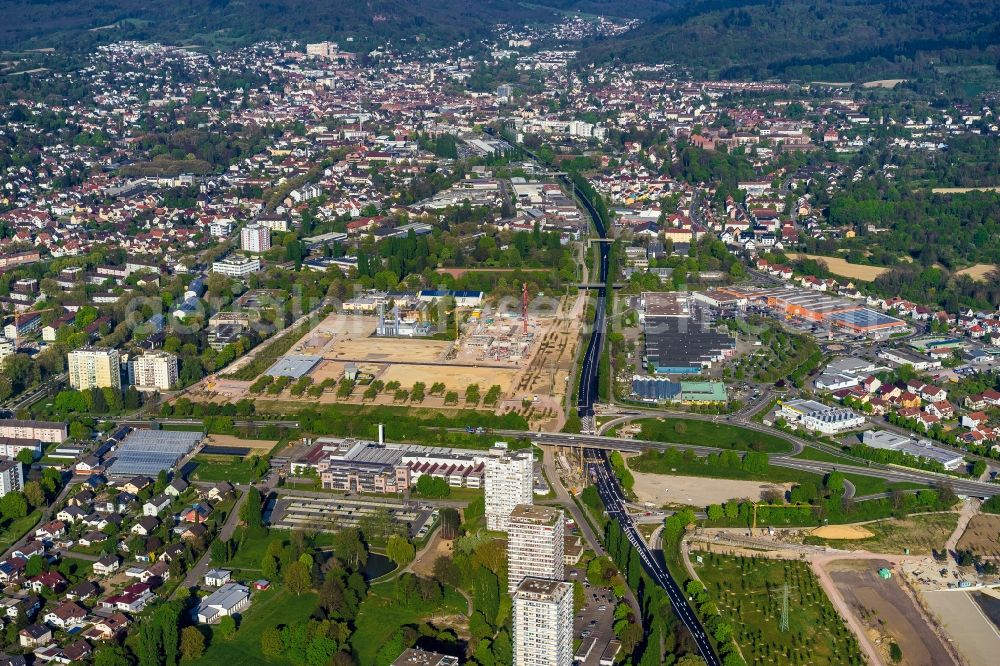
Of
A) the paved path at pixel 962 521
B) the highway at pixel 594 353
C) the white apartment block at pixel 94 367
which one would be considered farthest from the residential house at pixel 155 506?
the paved path at pixel 962 521

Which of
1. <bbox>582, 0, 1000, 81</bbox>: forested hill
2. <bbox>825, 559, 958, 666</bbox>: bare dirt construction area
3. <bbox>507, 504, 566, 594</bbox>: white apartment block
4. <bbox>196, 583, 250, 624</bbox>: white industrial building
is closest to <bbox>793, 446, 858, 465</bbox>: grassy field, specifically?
<bbox>825, 559, 958, 666</bbox>: bare dirt construction area

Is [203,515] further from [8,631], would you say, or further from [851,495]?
[851,495]

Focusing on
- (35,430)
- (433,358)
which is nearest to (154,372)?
(35,430)

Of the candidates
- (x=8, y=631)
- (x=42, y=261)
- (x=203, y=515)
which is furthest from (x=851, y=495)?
(x=42, y=261)

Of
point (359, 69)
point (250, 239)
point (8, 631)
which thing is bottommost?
point (8, 631)

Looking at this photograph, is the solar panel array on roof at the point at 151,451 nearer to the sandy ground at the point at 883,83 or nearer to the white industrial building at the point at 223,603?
the white industrial building at the point at 223,603
